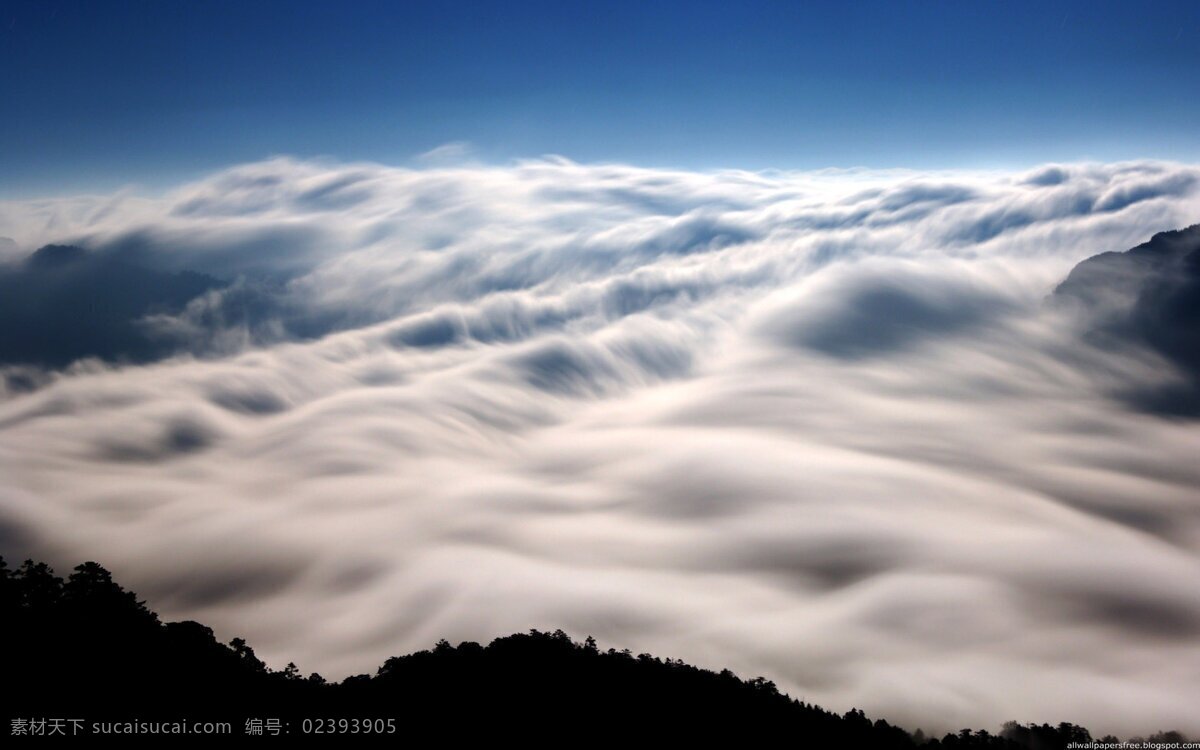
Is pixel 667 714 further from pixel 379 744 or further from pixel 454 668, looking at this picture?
pixel 379 744

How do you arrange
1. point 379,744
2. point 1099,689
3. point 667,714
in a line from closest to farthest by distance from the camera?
point 379,744 < point 667,714 < point 1099,689

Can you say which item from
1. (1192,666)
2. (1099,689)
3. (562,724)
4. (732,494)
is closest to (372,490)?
(732,494)

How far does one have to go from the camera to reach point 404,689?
50.7 metres

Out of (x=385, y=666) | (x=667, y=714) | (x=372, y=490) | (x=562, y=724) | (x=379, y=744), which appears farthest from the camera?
(x=372, y=490)

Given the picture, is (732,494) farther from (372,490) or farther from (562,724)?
(562,724)

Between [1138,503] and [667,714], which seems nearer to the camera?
[667,714]

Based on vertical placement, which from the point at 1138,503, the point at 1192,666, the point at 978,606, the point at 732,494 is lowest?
the point at 1192,666

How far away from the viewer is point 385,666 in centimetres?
5553

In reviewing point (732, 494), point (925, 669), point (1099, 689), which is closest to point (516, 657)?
point (925, 669)

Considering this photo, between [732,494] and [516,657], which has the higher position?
[732,494]

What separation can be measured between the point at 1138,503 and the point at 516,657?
701ft

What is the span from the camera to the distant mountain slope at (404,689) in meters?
40.6

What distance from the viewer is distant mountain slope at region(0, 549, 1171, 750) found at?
40594mm

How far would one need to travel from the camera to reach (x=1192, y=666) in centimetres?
9906
